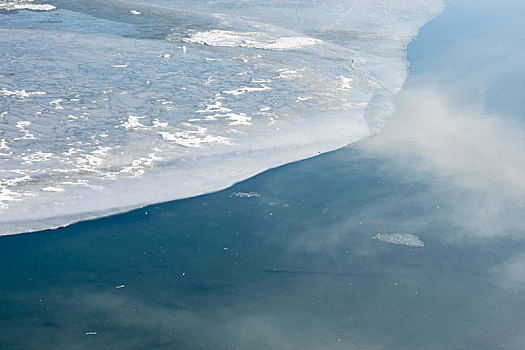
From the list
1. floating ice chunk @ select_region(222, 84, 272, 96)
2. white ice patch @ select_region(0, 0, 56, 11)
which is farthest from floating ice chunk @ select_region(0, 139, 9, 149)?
white ice patch @ select_region(0, 0, 56, 11)

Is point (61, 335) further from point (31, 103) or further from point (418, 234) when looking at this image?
point (31, 103)

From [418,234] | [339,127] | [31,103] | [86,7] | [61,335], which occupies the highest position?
[86,7]

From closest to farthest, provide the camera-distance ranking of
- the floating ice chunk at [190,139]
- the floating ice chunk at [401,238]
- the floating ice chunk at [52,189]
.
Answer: the floating ice chunk at [401,238], the floating ice chunk at [52,189], the floating ice chunk at [190,139]

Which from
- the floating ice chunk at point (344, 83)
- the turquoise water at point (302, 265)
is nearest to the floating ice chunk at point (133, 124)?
the turquoise water at point (302, 265)

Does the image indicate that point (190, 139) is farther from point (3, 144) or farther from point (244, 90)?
point (3, 144)

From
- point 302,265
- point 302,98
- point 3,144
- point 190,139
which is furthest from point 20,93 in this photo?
point 302,265

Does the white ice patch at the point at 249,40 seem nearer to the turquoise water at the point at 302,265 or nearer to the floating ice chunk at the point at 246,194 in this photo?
the turquoise water at the point at 302,265

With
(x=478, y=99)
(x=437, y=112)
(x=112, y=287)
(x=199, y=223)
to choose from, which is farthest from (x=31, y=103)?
(x=478, y=99)
